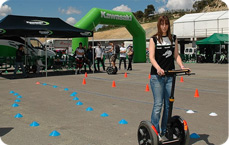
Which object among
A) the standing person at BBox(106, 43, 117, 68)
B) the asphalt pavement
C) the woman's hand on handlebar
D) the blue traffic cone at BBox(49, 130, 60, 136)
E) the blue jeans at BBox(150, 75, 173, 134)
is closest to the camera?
the woman's hand on handlebar

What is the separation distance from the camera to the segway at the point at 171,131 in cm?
383

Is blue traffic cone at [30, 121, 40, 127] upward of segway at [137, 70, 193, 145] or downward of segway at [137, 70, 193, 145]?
downward

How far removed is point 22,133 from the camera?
16.4 ft

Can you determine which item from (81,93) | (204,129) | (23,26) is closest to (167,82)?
(204,129)

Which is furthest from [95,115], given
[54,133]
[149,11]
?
[149,11]

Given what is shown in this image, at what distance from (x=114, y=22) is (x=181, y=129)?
73.4ft

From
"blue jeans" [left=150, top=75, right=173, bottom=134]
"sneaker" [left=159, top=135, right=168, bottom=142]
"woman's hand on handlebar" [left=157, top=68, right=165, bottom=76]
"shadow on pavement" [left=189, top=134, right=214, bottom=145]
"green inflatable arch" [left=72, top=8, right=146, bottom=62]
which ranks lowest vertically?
"shadow on pavement" [left=189, top=134, right=214, bottom=145]

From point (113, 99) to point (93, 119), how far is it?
246cm

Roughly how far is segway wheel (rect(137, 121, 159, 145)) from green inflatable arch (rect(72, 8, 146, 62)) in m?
16.5

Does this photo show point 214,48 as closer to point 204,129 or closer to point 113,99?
point 113,99

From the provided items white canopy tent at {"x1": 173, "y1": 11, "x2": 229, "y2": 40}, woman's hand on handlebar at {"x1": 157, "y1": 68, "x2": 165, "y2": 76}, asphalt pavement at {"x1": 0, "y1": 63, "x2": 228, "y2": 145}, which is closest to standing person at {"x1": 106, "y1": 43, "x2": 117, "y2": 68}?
asphalt pavement at {"x1": 0, "y1": 63, "x2": 228, "y2": 145}

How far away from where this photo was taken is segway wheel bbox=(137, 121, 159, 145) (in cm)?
381

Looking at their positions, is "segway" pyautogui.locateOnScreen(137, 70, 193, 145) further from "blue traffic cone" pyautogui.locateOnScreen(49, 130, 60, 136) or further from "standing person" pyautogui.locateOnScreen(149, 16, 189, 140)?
"blue traffic cone" pyautogui.locateOnScreen(49, 130, 60, 136)

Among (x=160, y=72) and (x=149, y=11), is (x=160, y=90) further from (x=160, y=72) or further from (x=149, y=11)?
(x=149, y=11)
